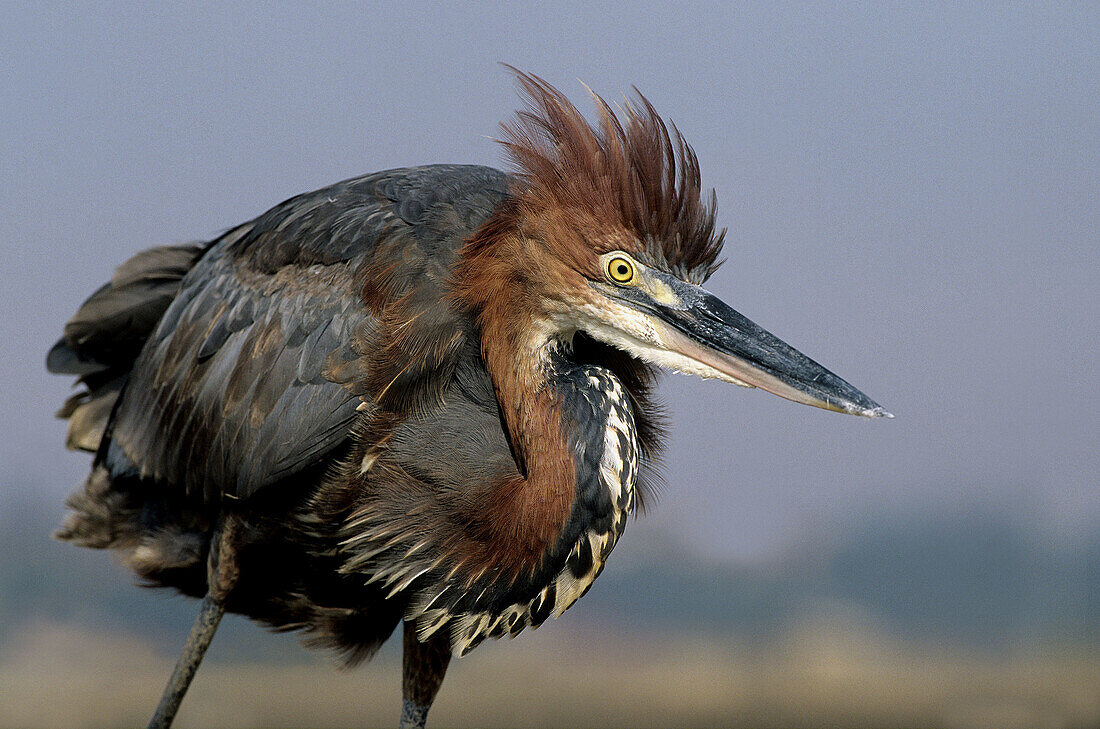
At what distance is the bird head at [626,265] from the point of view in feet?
9.27

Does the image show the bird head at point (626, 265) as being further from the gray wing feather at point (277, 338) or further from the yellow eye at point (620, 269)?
the gray wing feather at point (277, 338)

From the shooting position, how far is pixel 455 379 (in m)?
3.08

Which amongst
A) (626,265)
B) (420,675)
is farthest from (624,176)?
(420,675)

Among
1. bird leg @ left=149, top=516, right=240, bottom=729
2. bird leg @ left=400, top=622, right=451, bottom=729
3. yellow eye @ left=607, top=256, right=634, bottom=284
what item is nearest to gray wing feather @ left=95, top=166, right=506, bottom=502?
bird leg @ left=149, top=516, right=240, bottom=729

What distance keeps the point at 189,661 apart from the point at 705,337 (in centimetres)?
207

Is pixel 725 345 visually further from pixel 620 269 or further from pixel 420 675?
pixel 420 675

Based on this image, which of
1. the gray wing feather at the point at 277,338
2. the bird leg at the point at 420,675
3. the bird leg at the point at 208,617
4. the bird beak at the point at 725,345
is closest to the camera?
the bird beak at the point at 725,345

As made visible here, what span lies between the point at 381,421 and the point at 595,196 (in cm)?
90

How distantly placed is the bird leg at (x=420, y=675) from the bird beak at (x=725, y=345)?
147 centimetres

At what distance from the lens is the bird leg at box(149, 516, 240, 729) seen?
133 inches

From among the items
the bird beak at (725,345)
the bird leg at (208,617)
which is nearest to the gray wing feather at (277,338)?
the bird leg at (208,617)

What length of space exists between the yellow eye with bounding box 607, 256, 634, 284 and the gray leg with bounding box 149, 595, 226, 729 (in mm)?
1745

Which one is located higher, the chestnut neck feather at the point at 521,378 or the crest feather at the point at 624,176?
the crest feather at the point at 624,176

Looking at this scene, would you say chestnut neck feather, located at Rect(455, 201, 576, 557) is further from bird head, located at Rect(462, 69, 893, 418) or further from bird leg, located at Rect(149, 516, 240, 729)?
bird leg, located at Rect(149, 516, 240, 729)
